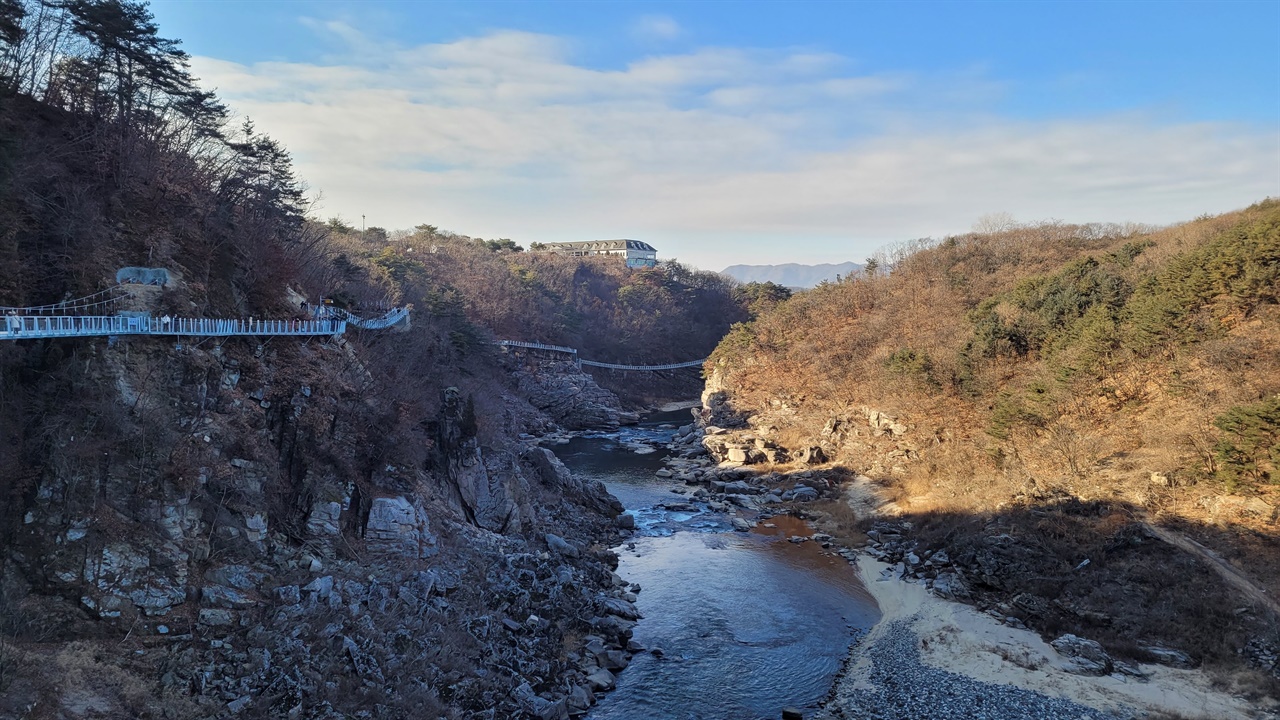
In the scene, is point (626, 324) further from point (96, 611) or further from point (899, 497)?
point (96, 611)

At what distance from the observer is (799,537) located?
31.2 meters

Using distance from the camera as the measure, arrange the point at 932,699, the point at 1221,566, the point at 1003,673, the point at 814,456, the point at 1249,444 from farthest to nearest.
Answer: the point at 814,456, the point at 1249,444, the point at 1221,566, the point at 1003,673, the point at 932,699

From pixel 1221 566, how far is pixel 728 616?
49.2 ft

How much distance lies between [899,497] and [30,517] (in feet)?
108

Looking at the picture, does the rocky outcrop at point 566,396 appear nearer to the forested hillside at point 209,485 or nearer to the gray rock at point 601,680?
the forested hillside at point 209,485

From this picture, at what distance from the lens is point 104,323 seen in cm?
1614

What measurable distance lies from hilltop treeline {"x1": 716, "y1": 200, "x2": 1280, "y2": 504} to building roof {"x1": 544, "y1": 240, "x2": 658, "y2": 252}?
7183 cm

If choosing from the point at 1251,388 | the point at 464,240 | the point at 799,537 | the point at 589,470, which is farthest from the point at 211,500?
the point at 464,240

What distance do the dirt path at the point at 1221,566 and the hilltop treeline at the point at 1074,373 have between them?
4.09 feet

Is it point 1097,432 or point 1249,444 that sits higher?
point 1249,444

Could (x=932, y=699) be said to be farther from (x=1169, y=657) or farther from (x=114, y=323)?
(x=114, y=323)

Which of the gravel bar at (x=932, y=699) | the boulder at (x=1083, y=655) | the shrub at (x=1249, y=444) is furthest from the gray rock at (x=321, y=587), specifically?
the shrub at (x=1249, y=444)

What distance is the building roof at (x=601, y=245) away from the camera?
118550 millimetres

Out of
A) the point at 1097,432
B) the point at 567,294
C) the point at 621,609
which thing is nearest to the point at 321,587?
the point at 621,609
